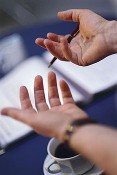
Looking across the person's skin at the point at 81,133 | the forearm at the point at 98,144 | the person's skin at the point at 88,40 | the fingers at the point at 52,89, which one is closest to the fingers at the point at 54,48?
the person's skin at the point at 88,40

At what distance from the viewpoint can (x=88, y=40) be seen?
1101 mm

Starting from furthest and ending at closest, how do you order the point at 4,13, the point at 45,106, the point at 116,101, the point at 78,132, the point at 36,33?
the point at 4,13 → the point at 36,33 → the point at 116,101 → the point at 45,106 → the point at 78,132

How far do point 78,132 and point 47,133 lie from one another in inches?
2.7

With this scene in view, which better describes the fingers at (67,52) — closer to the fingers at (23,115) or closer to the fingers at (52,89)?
the fingers at (52,89)

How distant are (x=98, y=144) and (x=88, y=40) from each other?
1.80 feet

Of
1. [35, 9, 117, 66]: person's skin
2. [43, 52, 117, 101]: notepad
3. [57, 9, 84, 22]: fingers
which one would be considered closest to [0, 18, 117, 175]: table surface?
[43, 52, 117, 101]: notepad

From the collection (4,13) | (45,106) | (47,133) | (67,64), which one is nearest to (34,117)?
(47,133)

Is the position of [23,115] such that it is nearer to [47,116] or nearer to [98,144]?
[47,116]

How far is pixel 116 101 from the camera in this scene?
1.06 meters

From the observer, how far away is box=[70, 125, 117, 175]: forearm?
595 mm

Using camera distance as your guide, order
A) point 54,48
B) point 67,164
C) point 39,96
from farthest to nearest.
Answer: point 54,48, point 39,96, point 67,164

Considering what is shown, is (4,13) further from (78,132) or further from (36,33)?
(78,132)

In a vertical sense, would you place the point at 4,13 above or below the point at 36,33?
below

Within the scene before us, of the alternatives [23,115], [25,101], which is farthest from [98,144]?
[25,101]
